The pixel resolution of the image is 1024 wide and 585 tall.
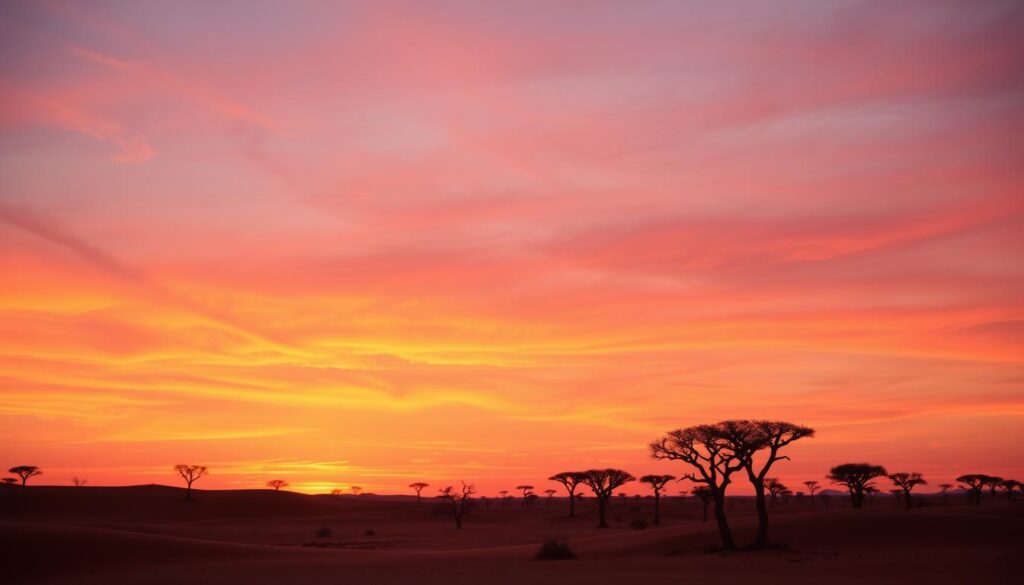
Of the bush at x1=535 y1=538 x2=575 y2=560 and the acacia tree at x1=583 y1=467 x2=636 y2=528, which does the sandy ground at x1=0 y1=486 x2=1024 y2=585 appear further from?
the acacia tree at x1=583 y1=467 x2=636 y2=528

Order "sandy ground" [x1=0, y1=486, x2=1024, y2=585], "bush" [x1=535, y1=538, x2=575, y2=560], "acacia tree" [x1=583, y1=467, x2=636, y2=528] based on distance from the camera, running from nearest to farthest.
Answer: "sandy ground" [x1=0, y1=486, x2=1024, y2=585]
"bush" [x1=535, y1=538, x2=575, y2=560]
"acacia tree" [x1=583, y1=467, x2=636, y2=528]

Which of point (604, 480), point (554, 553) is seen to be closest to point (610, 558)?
point (554, 553)

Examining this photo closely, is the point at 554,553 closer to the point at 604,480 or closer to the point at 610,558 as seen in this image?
the point at 610,558

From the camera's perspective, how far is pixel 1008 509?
67688 millimetres

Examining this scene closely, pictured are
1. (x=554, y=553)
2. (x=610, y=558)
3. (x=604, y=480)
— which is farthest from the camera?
(x=604, y=480)

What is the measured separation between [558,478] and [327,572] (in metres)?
92.0

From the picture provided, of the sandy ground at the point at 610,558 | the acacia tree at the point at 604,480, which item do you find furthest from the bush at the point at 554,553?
the acacia tree at the point at 604,480

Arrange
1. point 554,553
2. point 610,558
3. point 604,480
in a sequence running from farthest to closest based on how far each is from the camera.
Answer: point 604,480, point 554,553, point 610,558

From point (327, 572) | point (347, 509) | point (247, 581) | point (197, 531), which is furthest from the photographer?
point (347, 509)

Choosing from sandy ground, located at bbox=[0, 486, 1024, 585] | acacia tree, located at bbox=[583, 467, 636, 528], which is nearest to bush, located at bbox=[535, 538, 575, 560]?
sandy ground, located at bbox=[0, 486, 1024, 585]

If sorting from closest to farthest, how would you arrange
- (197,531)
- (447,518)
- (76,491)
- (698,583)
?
(698,583)
(197,531)
(447,518)
(76,491)

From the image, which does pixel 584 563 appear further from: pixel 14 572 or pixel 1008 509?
pixel 1008 509

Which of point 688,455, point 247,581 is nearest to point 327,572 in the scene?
point 247,581

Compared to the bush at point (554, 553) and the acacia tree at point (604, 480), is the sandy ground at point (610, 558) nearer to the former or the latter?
the bush at point (554, 553)
